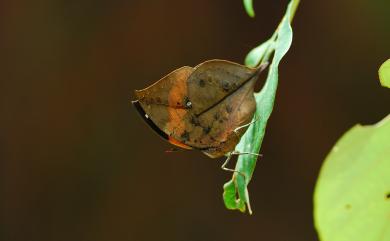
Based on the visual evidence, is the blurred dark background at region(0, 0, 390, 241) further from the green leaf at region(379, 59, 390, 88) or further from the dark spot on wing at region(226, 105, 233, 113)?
the green leaf at region(379, 59, 390, 88)

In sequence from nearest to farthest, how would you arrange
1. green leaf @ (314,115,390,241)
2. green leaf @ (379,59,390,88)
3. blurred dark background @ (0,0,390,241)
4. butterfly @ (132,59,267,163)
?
green leaf @ (314,115,390,241), green leaf @ (379,59,390,88), butterfly @ (132,59,267,163), blurred dark background @ (0,0,390,241)

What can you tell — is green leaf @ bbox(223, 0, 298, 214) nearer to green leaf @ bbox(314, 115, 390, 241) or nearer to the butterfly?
the butterfly

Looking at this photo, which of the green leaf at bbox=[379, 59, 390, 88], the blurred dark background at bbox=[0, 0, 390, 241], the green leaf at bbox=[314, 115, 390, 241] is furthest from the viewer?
the blurred dark background at bbox=[0, 0, 390, 241]

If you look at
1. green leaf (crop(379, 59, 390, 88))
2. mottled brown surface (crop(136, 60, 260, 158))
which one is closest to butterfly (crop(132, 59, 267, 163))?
mottled brown surface (crop(136, 60, 260, 158))

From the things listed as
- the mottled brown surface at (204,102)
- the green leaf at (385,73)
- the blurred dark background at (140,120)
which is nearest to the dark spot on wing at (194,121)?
the mottled brown surface at (204,102)

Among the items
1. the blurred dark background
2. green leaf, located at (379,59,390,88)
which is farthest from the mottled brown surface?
the blurred dark background

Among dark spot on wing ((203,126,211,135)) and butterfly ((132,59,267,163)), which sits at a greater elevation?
butterfly ((132,59,267,163))

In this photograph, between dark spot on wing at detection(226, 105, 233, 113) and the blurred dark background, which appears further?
the blurred dark background

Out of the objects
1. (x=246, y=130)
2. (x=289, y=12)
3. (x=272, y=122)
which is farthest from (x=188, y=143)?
(x=272, y=122)

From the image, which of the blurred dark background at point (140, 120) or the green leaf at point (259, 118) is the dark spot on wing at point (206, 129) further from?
the blurred dark background at point (140, 120)
